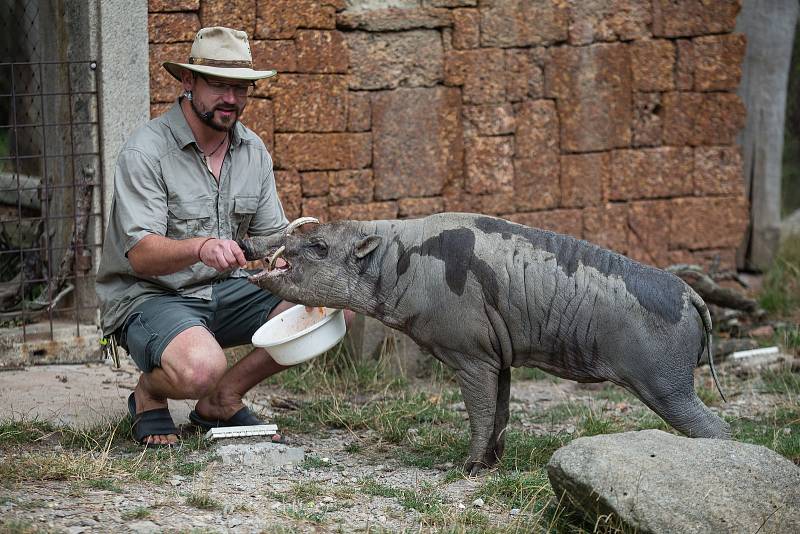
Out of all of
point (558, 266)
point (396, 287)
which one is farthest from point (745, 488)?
point (396, 287)

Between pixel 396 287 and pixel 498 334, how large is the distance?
52 cm

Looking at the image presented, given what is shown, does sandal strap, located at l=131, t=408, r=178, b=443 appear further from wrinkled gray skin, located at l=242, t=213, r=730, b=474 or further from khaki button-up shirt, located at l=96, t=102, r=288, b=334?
wrinkled gray skin, located at l=242, t=213, r=730, b=474

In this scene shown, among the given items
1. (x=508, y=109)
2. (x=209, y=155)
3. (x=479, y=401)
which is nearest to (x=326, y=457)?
(x=479, y=401)

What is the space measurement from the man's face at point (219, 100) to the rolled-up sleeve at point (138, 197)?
13.9 inches

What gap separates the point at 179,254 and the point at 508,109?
3.71m

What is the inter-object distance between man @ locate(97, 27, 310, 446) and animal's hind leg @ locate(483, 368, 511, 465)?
3.73 feet

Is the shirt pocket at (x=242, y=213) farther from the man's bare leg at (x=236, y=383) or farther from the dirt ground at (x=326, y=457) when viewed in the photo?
the dirt ground at (x=326, y=457)

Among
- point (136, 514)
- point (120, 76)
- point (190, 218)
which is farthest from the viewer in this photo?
point (120, 76)

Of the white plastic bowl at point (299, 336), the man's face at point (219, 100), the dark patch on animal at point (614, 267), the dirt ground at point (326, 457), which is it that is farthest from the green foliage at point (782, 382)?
the man's face at point (219, 100)

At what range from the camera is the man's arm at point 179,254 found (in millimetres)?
4664

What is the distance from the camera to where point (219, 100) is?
5176mm

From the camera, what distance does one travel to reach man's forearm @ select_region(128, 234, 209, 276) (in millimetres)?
4797

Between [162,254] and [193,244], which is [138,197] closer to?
[162,254]

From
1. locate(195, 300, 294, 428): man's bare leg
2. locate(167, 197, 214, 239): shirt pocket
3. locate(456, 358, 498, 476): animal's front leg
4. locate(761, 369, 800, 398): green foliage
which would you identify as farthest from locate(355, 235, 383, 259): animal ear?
locate(761, 369, 800, 398): green foliage
